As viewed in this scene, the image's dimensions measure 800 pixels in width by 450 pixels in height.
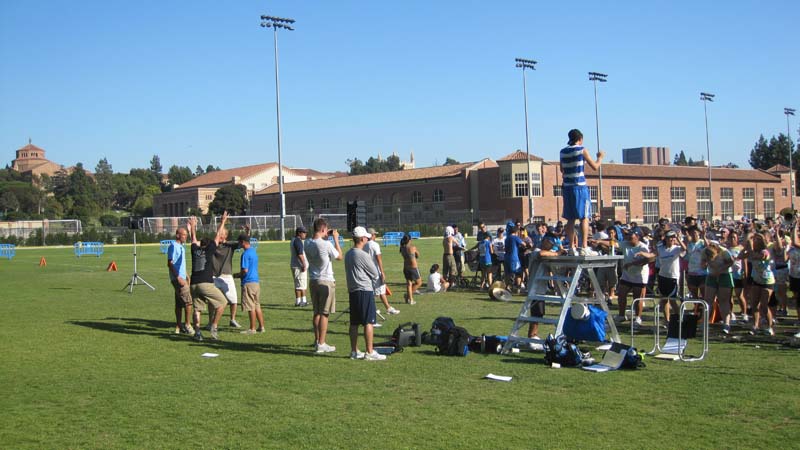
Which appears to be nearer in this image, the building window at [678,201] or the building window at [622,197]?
the building window at [622,197]

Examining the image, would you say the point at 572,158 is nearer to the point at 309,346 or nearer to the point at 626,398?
the point at 626,398

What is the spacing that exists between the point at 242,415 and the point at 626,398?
4.22 metres

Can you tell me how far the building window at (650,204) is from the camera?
90.5 metres

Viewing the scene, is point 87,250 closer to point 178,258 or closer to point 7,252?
point 7,252

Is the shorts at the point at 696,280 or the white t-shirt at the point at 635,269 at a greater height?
the white t-shirt at the point at 635,269

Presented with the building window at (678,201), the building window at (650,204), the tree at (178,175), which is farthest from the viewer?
the tree at (178,175)

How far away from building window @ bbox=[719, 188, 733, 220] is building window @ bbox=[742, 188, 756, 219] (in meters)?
3.08

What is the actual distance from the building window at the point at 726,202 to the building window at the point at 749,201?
308cm

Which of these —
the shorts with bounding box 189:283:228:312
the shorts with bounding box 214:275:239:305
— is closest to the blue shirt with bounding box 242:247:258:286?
the shorts with bounding box 214:275:239:305

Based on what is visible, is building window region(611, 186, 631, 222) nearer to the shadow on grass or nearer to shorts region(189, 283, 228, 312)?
the shadow on grass

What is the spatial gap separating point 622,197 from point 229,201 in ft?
193

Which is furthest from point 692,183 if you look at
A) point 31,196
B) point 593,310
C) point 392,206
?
point 31,196

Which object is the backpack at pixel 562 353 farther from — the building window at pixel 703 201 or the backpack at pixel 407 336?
the building window at pixel 703 201

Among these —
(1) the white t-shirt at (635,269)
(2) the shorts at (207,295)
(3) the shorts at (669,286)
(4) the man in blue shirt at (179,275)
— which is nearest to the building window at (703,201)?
(1) the white t-shirt at (635,269)
